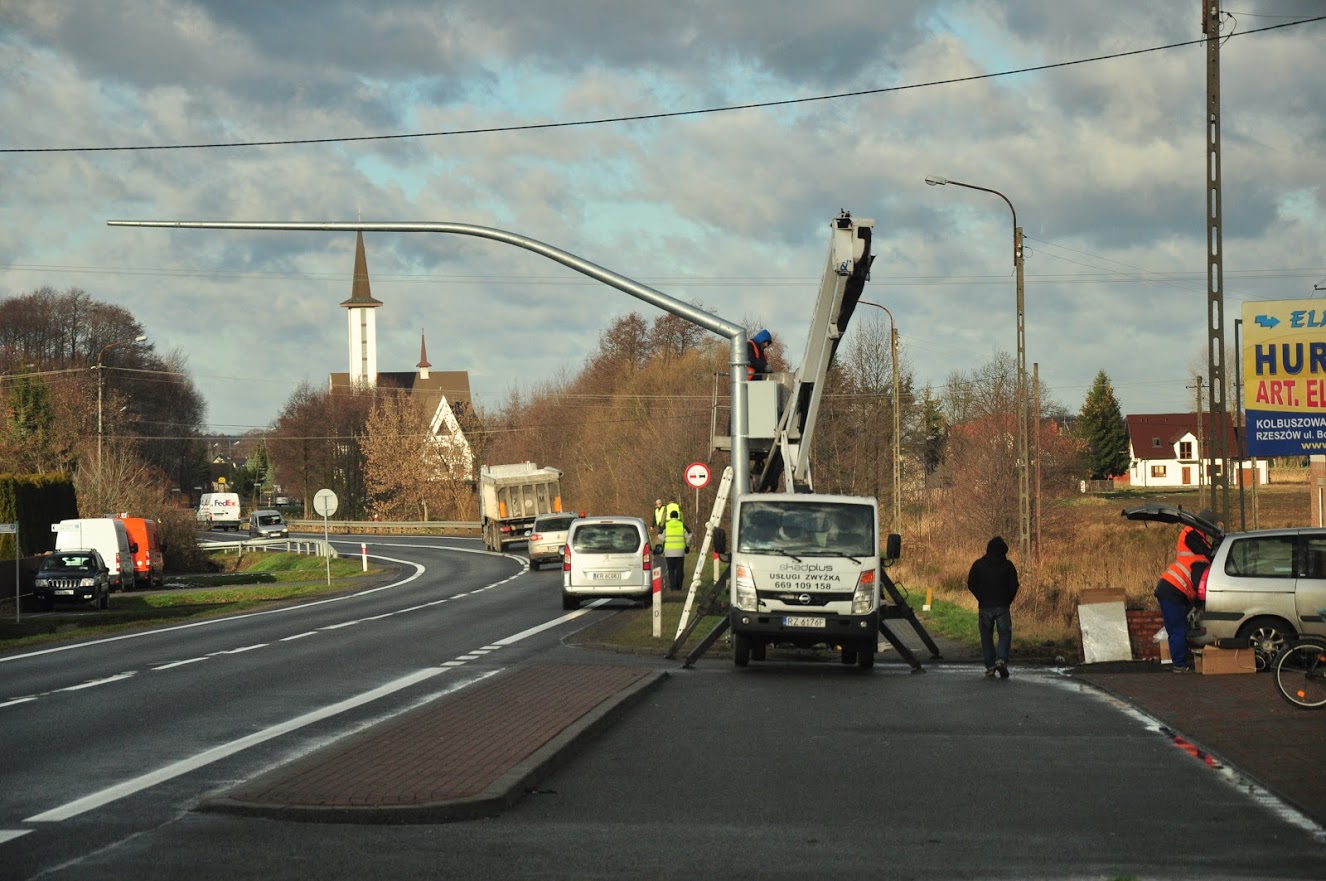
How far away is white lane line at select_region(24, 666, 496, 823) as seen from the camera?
8.59 m

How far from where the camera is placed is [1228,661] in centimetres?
1705

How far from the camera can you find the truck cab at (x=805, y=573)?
17.9 m

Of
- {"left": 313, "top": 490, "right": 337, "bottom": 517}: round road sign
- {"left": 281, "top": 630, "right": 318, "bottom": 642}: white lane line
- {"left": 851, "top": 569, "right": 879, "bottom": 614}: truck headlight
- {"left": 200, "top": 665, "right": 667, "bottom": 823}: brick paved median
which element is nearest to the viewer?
{"left": 200, "top": 665, "right": 667, "bottom": 823}: brick paved median

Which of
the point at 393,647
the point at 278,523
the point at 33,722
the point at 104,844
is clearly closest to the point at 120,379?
the point at 278,523

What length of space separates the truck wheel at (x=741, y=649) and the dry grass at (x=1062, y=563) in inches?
203

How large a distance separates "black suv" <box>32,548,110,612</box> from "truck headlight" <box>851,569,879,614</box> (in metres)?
27.4

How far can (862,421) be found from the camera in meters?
58.2

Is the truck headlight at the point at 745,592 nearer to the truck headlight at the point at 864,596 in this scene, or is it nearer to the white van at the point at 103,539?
the truck headlight at the point at 864,596

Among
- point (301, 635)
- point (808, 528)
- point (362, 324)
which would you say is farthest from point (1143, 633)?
point (362, 324)

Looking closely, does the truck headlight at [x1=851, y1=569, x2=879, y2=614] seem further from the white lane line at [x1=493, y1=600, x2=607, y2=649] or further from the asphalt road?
the white lane line at [x1=493, y1=600, x2=607, y2=649]

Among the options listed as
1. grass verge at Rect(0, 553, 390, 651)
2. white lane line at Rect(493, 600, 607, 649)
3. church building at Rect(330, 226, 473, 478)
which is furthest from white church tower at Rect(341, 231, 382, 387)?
white lane line at Rect(493, 600, 607, 649)

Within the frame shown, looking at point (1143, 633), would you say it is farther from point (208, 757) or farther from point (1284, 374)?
point (1284, 374)

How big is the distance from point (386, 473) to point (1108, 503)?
49.5 meters

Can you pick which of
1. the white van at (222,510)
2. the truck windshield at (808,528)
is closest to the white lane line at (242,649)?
the truck windshield at (808,528)
